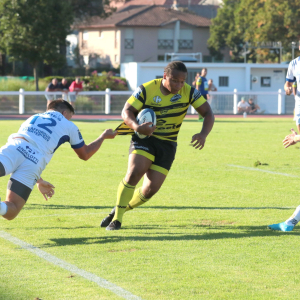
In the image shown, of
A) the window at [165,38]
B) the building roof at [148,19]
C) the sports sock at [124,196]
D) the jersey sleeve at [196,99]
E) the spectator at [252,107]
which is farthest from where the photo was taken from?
the window at [165,38]

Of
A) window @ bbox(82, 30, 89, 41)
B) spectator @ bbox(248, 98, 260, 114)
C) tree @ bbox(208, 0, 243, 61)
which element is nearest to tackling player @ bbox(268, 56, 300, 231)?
spectator @ bbox(248, 98, 260, 114)

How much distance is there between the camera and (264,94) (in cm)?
3475

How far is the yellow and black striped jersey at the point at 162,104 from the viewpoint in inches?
259

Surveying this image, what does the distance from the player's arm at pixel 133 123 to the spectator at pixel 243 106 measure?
27446 mm

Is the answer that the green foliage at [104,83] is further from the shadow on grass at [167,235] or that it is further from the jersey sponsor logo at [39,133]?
the jersey sponsor logo at [39,133]

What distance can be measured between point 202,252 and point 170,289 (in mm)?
1119

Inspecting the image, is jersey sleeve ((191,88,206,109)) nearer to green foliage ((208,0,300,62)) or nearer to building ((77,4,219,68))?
green foliage ((208,0,300,62))

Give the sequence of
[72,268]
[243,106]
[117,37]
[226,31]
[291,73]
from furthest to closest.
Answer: [117,37]
[226,31]
[243,106]
[291,73]
[72,268]

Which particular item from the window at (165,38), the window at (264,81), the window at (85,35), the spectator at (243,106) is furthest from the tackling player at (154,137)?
the window at (85,35)

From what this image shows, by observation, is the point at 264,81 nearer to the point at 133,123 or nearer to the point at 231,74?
the point at 231,74

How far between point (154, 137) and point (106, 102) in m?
25.4

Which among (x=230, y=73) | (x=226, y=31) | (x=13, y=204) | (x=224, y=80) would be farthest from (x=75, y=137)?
(x=226, y=31)

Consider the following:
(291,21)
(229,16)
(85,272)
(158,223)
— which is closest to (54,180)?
(158,223)

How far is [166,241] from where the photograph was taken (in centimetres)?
584
